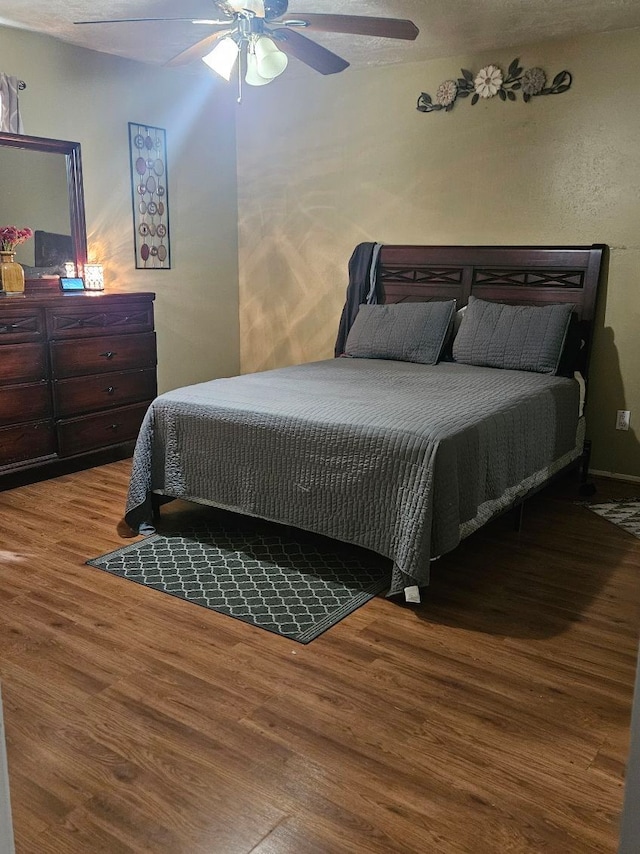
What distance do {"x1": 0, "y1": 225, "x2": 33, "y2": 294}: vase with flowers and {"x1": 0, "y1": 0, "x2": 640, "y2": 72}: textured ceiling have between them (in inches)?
43.7

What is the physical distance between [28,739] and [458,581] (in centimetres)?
168

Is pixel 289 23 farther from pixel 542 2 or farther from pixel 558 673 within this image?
pixel 558 673

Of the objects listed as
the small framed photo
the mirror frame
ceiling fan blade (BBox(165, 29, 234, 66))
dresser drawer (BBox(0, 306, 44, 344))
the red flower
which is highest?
ceiling fan blade (BBox(165, 29, 234, 66))

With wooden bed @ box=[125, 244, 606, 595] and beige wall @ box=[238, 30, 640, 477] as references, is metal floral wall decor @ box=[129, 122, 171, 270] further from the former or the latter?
wooden bed @ box=[125, 244, 606, 595]

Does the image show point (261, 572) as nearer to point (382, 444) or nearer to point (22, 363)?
point (382, 444)

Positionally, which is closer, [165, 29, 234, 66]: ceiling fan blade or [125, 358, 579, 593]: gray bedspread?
[125, 358, 579, 593]: gray bedspread

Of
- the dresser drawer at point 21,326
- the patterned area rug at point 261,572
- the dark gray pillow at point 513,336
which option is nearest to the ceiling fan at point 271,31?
the dresser drawer at point 21,326

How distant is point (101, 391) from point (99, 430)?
24 cm

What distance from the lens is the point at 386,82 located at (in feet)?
15.5

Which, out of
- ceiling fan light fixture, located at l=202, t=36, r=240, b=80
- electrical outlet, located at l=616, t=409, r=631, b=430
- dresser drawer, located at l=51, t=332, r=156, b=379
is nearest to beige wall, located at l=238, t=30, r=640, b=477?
electrical outlet, located at l=616, t=409, r=631, b=430

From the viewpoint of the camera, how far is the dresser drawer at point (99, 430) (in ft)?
13.8

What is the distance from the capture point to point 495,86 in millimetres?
4320

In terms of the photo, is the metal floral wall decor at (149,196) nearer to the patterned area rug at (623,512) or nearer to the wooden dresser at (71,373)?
the wooden dresser at (71,373)

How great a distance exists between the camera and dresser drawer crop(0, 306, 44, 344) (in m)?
3.81
